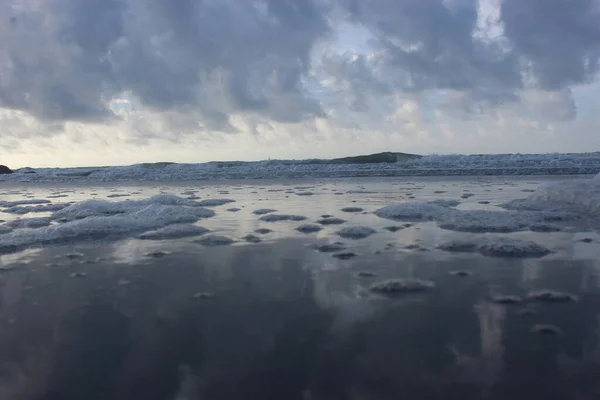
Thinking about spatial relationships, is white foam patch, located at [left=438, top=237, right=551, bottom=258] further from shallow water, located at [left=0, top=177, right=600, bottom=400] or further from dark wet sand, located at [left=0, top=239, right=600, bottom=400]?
dark wet sand, located at [left=0, top=239, right=600, bottom=400]

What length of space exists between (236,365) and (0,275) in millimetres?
4006

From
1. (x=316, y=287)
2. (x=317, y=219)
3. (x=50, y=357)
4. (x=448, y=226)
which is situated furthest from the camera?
(x=317, y=219)

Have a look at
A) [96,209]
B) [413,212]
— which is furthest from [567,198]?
[96,209]

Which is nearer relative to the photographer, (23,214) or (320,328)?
(320,328)

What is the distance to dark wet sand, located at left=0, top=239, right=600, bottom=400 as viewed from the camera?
9.41ft

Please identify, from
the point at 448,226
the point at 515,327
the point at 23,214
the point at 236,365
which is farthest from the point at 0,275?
the point at 23,214

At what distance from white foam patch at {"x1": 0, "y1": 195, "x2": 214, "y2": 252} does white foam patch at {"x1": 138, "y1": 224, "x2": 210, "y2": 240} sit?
17.4 inches

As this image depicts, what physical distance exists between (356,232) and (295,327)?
4.18 metres

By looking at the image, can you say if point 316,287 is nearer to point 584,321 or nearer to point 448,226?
point 584,321

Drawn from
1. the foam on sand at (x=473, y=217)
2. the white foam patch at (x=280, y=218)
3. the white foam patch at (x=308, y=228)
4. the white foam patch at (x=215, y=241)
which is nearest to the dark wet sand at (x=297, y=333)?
Result: the white foam patch at (x=215, y=241)

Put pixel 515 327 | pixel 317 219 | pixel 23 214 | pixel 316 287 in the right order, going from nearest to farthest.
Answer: pixel 515 327
pixel 316 287
pixel 317 219
pixel 23 214

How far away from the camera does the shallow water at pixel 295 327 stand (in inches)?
114

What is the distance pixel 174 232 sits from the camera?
8.30 m

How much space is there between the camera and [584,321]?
3.70 metres
